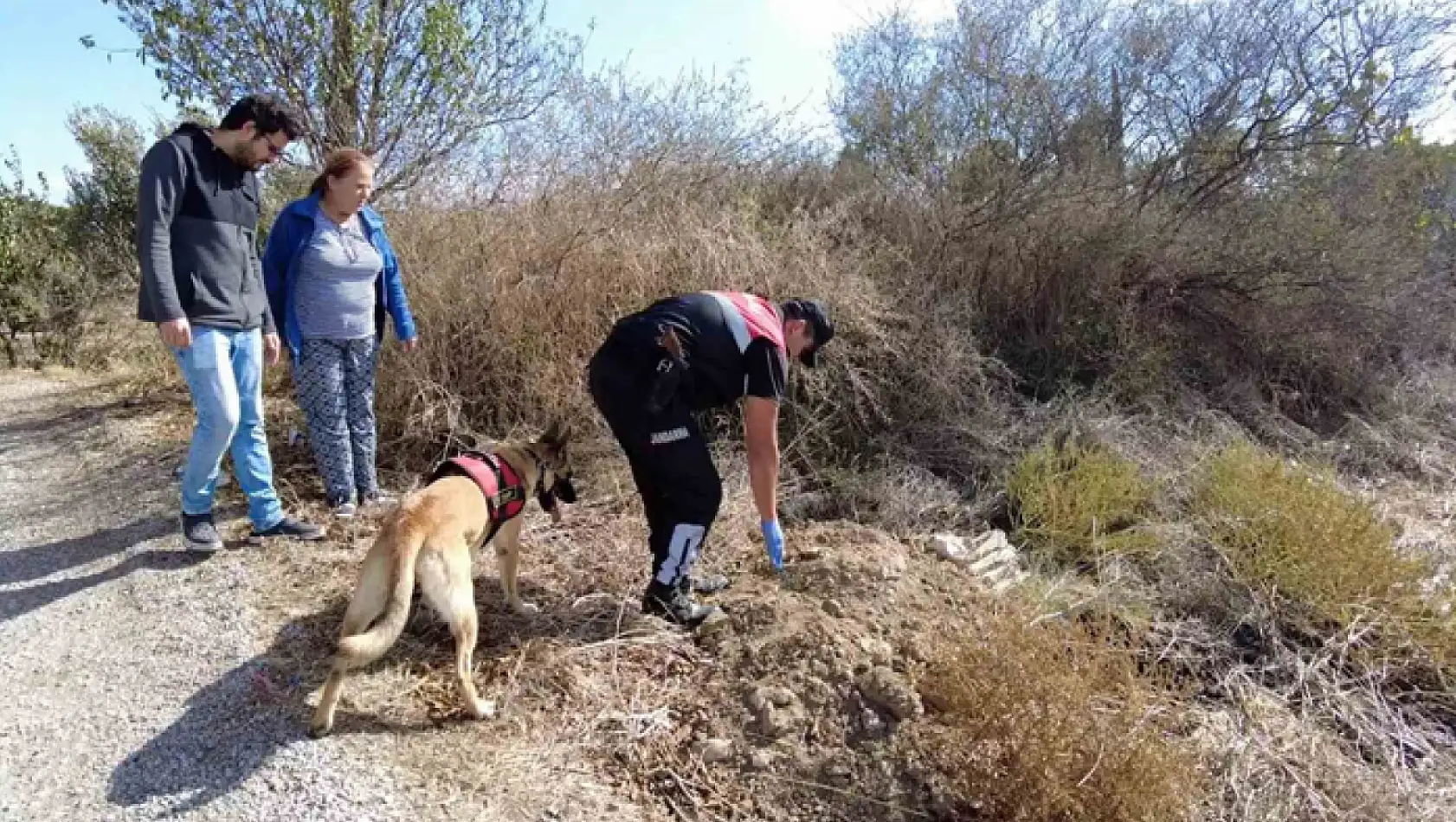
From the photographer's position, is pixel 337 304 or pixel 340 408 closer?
pixel 337 304

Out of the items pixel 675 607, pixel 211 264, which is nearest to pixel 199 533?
pixel 211 264

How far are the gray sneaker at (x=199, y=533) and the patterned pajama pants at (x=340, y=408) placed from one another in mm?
561

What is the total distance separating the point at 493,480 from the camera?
9.50 feet

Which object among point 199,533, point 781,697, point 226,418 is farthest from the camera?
point 199,533

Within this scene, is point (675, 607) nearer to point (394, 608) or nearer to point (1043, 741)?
point (394, 608)

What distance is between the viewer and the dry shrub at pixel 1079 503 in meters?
4.43

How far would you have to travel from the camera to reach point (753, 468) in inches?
113

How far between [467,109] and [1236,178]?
6746 mm

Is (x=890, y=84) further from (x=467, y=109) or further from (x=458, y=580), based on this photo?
(x=458, y=580)

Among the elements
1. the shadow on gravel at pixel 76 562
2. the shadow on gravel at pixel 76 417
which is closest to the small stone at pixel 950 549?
the shadow on gravel at pixel 76 562

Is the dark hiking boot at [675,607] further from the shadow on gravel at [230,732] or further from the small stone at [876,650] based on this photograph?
the shadow on gravel at [230,732]

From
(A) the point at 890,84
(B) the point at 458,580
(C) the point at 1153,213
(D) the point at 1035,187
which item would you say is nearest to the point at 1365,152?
(C) the point at 1153,213

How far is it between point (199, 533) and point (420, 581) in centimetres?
166

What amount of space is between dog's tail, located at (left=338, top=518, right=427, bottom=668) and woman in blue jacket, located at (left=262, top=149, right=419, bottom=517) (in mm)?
1597
